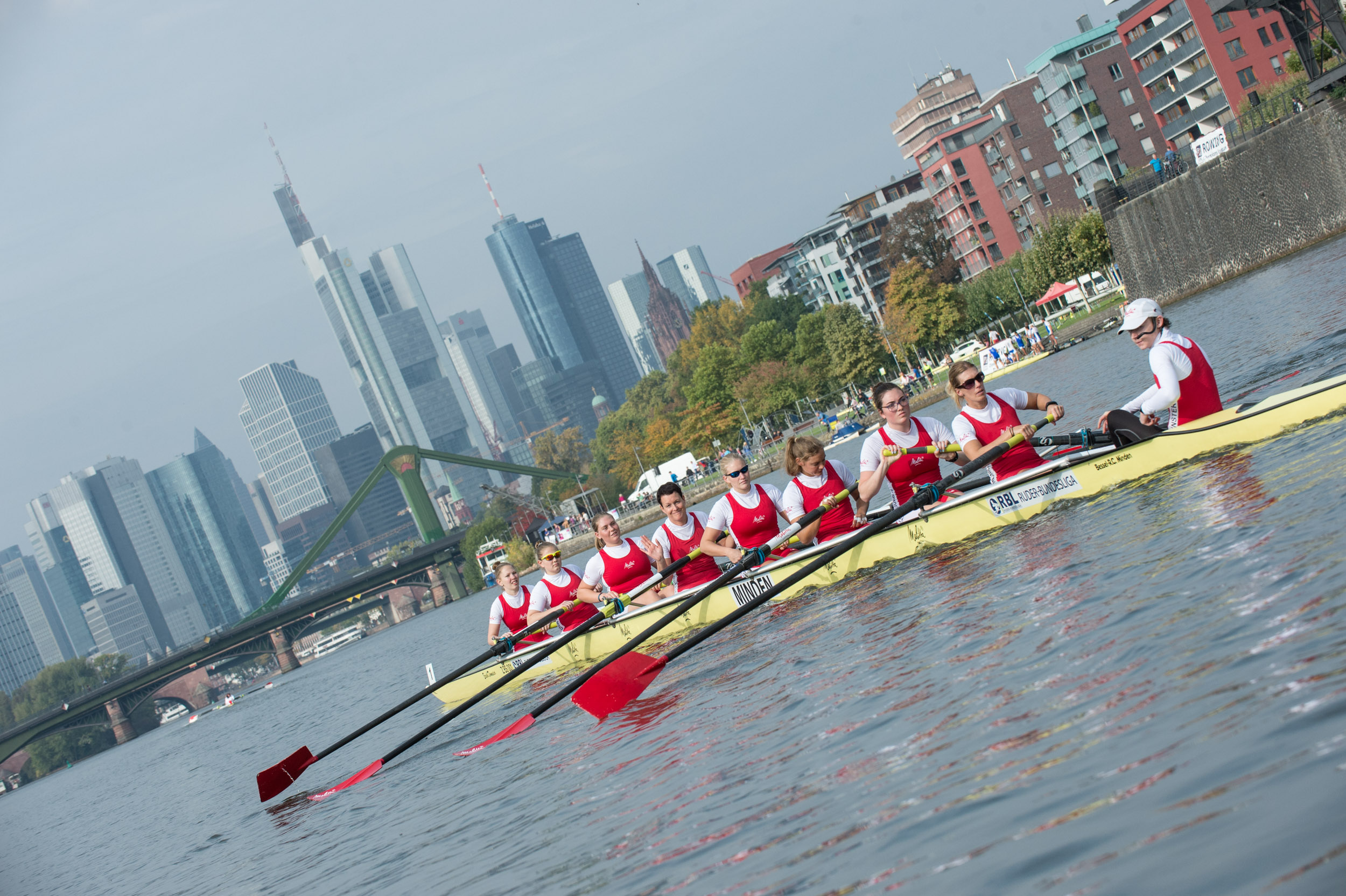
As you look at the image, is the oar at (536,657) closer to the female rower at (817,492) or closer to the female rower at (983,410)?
the female rower at (817,492)

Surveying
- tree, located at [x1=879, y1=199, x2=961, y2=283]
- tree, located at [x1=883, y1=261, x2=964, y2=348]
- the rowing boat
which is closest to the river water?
the rowing boat

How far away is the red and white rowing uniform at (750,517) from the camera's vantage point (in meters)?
13.5

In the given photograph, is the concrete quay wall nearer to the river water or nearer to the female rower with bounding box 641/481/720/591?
the river water

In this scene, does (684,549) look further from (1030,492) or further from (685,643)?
(1030,492)

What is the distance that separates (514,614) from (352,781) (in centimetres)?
341

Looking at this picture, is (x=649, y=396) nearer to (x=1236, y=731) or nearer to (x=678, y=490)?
(x=678, y=490)

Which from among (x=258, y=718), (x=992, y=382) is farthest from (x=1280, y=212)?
(x=258, y=718)

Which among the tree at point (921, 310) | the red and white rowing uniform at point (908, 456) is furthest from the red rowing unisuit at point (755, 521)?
the tree at point (921, 310)

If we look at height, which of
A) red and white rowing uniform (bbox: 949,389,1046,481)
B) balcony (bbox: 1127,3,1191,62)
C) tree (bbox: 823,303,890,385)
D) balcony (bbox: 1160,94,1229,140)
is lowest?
red and white rowing uniform (bbox: 949,389,1046,481)

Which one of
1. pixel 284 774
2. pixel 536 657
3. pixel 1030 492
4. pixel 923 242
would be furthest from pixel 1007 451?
pixel 923 242

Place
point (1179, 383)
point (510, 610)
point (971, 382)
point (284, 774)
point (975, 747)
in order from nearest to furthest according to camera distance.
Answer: point (975, 747)
point (1179, 383)
point (971, 382)
point (284, 774)
point (510, 610)

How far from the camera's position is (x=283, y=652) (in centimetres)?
10969

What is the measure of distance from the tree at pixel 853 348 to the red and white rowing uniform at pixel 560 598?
65.3m

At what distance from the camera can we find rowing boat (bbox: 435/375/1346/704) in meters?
10.1
